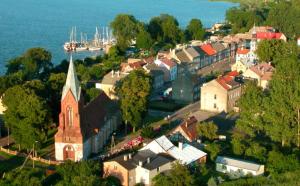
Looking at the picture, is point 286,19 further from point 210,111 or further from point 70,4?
point 70,4

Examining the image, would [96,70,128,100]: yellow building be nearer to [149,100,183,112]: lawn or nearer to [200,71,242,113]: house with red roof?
[149,100,183,112]: lawn

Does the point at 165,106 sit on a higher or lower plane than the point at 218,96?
lower

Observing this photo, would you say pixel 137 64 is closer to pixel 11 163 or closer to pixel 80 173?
pixel 11 163

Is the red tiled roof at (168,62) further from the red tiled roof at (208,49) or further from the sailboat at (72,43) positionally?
the sailboat at (72,43)

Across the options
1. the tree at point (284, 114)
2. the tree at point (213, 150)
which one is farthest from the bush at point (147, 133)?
the tree at point (284, 114)

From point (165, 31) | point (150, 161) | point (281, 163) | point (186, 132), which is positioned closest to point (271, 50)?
point (165, 31)

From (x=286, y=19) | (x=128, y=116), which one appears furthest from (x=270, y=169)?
(x=286, y=19)
